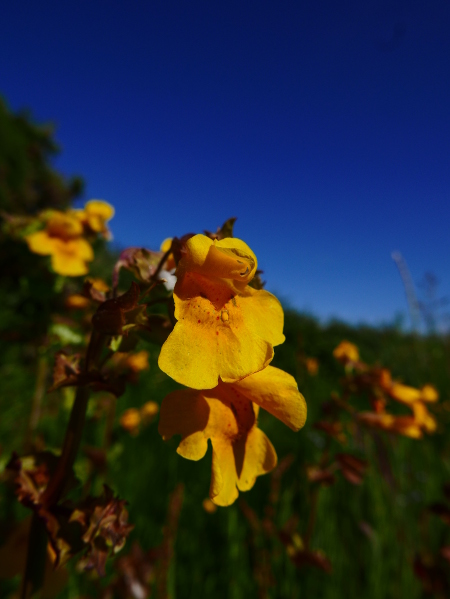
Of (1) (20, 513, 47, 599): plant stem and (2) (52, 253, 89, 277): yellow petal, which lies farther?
(2) (52, 253, 89, 277): yellow petal

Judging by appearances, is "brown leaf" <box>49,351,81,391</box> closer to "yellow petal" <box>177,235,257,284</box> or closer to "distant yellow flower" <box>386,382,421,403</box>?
"yellow petal" <box>177,235,257,284</box>

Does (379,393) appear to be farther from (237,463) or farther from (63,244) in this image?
(63,244)

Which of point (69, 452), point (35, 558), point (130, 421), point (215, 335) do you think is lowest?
point (130, 421)


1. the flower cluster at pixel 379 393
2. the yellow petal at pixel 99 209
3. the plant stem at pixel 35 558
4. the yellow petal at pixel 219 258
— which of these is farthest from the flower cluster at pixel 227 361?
the flower cluster at pixel 379 393

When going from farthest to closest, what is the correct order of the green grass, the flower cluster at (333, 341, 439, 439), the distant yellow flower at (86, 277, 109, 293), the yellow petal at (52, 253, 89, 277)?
the green grass < the flower cluster at (333, 341, 439, 439) < the yellow petal at (52, 253, 89, 277) < the distant yellow flower at (86, 277, 109, 293)

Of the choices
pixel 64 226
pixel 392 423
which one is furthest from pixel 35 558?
pixel 392 423

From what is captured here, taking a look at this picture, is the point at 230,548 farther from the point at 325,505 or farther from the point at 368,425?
the point at 368,425

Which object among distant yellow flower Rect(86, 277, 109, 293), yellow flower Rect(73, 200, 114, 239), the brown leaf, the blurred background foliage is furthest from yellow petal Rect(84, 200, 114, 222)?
the brown leaf

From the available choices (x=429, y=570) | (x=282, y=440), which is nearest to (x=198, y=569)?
(x=429, y=570)
